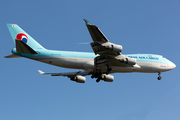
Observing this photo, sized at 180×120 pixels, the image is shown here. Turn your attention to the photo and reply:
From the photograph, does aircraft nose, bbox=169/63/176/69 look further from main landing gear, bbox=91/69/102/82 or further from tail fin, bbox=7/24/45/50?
tail fin, bbox=7/24/45/50

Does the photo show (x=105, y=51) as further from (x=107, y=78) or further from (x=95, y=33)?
(x=107, y=78)

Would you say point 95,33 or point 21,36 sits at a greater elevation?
point 21,36

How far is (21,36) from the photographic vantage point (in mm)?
31594

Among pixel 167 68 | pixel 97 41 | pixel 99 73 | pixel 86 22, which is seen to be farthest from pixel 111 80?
pixel 86 22

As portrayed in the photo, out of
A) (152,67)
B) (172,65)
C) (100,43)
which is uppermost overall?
(172,65)

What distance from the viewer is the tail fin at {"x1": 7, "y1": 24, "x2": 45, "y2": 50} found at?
1215 inches

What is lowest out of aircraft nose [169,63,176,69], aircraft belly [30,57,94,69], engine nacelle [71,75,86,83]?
engine nacelle [71,75,86,83]

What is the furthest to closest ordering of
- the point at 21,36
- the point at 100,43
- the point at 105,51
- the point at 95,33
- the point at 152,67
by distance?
the point at 152,67
the point at 21,36
the point at 105,51
the point at 100,43
the point at 95,33

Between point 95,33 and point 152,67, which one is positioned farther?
point 152,67

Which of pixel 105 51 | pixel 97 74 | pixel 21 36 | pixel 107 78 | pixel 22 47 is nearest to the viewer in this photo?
pixel 105 51

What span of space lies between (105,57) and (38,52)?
836 cm

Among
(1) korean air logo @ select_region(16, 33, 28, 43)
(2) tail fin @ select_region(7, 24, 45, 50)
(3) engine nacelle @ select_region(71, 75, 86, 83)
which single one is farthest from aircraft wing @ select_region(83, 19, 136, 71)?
(1) korean air logo @ select_region(16, 33, 28, 43)

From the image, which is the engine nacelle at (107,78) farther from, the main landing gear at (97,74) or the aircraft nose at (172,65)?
the aircraft nose at (172,65)

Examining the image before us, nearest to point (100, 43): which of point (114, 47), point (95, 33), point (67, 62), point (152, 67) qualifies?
point (95, 33)
